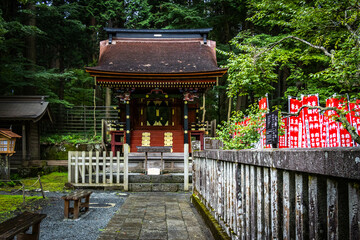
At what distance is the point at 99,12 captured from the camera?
20578mm

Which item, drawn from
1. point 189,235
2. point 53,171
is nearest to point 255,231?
point 189,235

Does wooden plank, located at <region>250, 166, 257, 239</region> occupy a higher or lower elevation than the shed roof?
lower

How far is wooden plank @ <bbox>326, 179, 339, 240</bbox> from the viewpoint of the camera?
3.82 ft

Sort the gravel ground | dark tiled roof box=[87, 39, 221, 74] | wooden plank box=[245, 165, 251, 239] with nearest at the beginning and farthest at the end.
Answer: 1. wooden plank box=[245, 165, 251, 239]
2. the gravel ground
3. dark tiled roof box=[87, 39, 221, 74]

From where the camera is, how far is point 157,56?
44.9ft

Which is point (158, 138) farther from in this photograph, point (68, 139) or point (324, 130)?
point (324, 130)

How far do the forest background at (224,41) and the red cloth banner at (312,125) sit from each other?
2.95ft

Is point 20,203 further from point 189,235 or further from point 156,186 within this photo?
point 189,235

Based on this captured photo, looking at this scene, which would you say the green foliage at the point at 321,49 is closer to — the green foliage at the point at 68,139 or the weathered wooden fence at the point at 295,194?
the weathered wooden fence at the point at 295,194

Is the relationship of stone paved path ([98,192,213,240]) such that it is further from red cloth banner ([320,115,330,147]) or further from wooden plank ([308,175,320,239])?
red cloth banner ([320,115,330,147])

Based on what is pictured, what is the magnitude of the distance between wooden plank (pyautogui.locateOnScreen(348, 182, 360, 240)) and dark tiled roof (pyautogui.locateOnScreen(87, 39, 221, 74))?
412 inches

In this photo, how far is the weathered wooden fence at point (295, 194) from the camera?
3.54ft

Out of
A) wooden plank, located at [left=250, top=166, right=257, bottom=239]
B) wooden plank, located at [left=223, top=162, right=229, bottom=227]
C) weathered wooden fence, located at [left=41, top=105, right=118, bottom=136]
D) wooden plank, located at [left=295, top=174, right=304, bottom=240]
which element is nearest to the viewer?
wooden plank, located at [left=295, top=174, right=304, bottom=240]

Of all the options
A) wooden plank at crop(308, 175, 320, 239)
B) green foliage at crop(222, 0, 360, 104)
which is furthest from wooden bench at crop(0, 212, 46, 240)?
green foliage at crop(222, 0, 360, 104)
